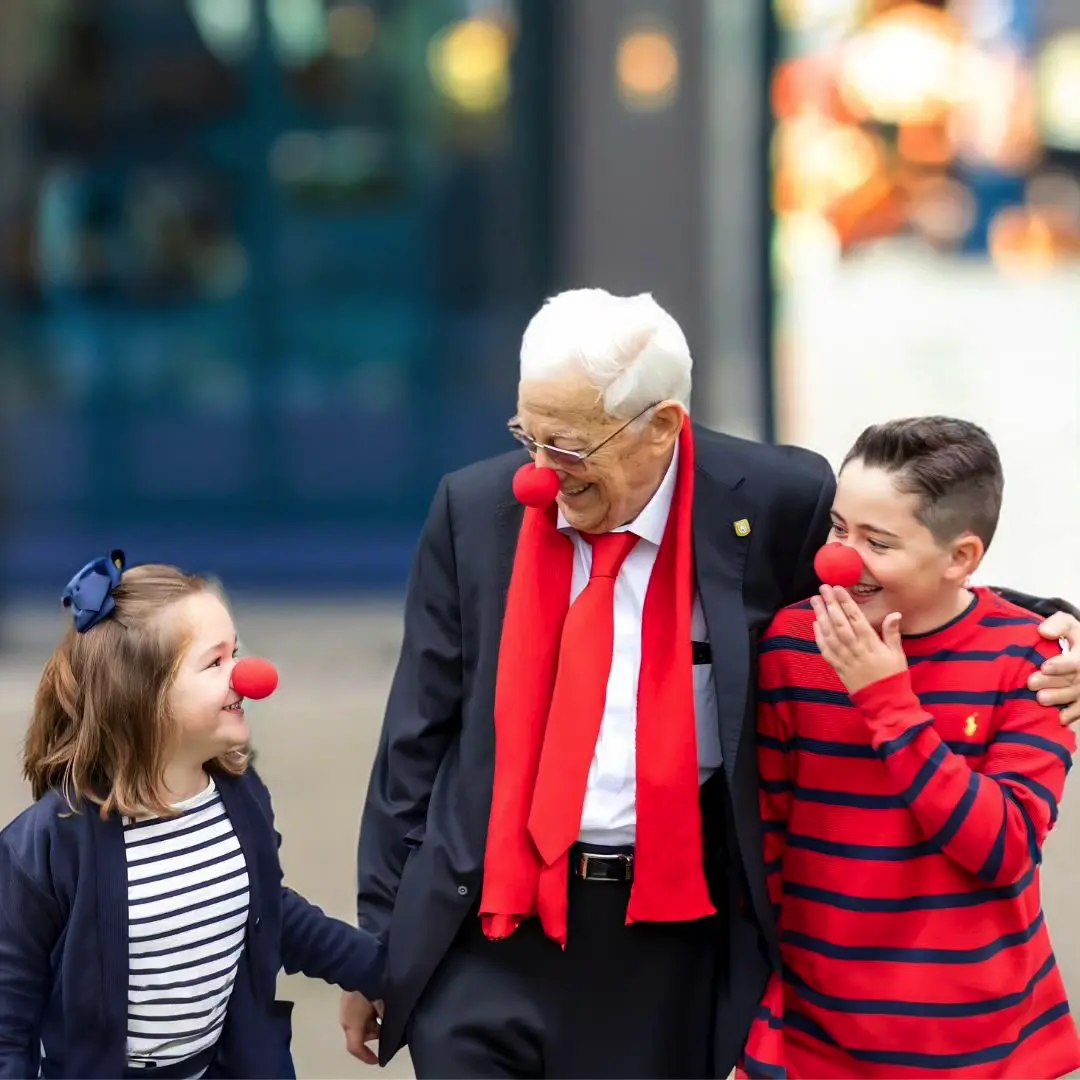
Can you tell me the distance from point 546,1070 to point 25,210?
552 centimetres

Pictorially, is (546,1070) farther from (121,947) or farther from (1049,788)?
(1049,788)

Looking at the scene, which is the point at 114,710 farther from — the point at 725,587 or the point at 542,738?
the point at 725,587

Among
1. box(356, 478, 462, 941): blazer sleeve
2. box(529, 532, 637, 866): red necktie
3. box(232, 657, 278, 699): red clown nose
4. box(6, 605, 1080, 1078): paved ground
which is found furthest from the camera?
box(6, 605, 1080, 1078): paved ground

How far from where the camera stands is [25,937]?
8.30 ft

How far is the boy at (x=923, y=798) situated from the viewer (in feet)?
8.22

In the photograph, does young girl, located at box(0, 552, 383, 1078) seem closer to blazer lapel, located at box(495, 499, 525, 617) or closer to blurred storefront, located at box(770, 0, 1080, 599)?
blazer lapel, located at box(495, 499, 525, 617)

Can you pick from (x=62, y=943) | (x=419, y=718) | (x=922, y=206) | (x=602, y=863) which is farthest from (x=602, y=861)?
(x=922, y=206)

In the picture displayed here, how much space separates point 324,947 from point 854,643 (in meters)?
0.99

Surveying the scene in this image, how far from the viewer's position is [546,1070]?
2.84 meters

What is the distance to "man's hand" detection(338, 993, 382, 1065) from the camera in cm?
299

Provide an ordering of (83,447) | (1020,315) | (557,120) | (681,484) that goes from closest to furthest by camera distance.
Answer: (681,484) → (1020,315) → (557,120) → (83,447)

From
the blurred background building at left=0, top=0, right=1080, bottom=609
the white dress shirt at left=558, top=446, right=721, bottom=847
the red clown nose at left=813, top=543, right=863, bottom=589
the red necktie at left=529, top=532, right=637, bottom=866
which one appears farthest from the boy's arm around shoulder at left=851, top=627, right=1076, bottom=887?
the blurred background building at left=0, top=0, right=1080, bottom=609

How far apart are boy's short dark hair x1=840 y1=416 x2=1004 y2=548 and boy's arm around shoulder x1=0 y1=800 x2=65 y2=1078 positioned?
133 centimetres

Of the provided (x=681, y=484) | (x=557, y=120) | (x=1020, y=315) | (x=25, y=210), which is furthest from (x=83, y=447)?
(x=681, y=484)
